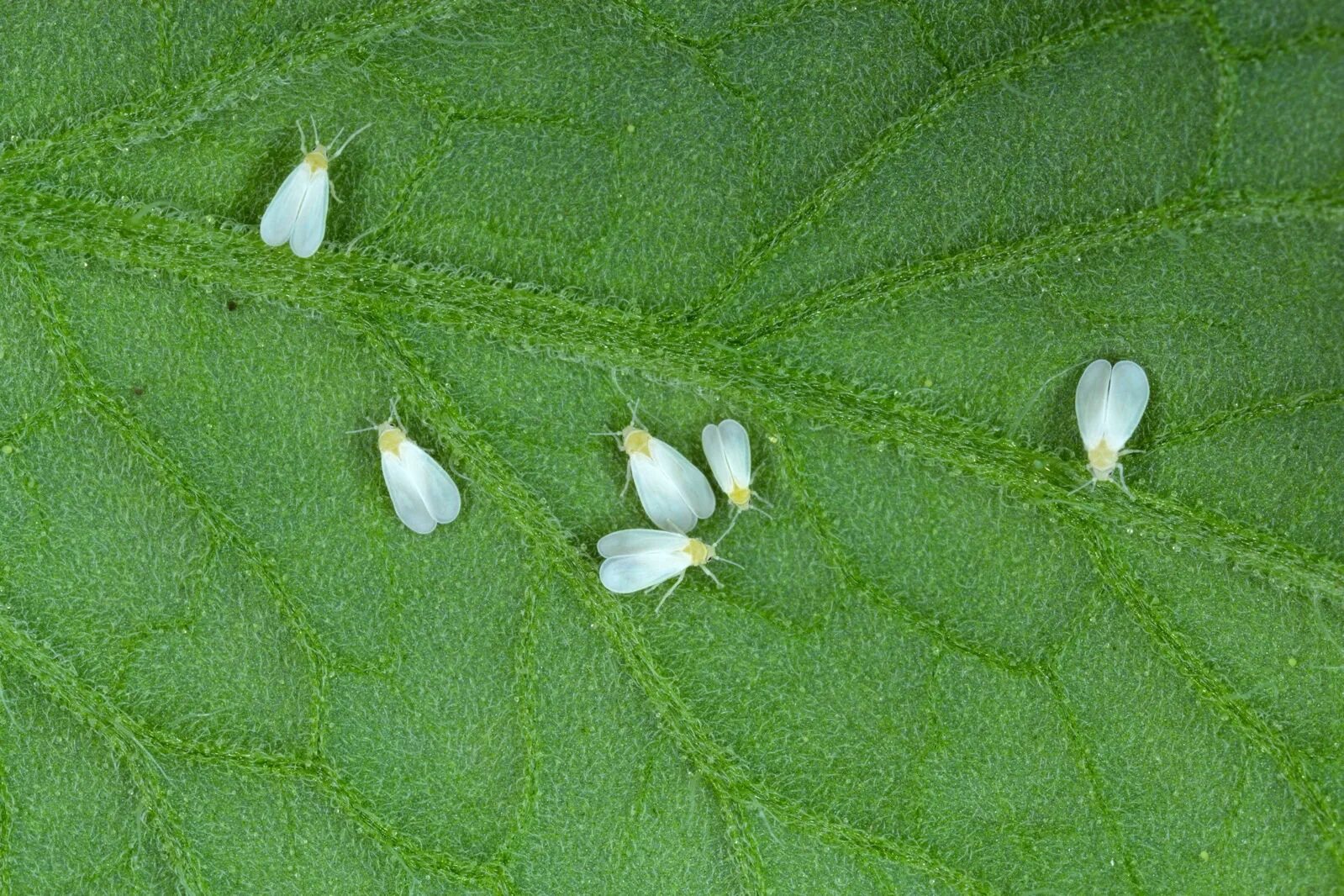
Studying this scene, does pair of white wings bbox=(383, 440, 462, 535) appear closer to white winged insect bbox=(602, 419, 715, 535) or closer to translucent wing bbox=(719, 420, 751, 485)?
white winged insect bbox=(602, 419, 715, 535)

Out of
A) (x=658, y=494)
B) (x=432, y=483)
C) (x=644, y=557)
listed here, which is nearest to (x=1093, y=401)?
(x=658, y=494)

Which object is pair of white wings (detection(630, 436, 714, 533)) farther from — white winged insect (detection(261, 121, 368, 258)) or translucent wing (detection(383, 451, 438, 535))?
white winged insect (detection(261, 121, 368, 258))

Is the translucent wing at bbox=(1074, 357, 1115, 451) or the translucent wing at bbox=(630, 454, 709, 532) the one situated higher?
the translucent wing at bbox=(1074, 357, 1115, 451)

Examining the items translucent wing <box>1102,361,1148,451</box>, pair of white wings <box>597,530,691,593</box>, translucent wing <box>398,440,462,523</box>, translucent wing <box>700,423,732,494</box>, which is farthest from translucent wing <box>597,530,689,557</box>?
translucent wing <box>1102,361,1148,451</box>

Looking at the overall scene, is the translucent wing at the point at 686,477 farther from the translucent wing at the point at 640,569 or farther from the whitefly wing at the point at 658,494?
the translucent wing at the point at 640,569

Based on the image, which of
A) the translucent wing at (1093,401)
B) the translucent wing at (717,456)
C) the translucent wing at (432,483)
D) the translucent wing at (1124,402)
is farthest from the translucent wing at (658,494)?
the translucent wing at (1124,402)

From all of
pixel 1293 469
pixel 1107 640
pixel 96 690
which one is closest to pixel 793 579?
pixel 1107 640

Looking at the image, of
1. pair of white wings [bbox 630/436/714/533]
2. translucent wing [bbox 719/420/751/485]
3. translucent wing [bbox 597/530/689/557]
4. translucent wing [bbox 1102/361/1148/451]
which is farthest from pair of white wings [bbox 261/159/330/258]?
translucent wing [bbox 1102/361/1148/451]

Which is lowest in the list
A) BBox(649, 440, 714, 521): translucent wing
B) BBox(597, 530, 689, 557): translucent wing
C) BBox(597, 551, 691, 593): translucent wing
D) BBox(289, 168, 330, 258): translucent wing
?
BBox(597, 551, 691, 593): translucent wing
